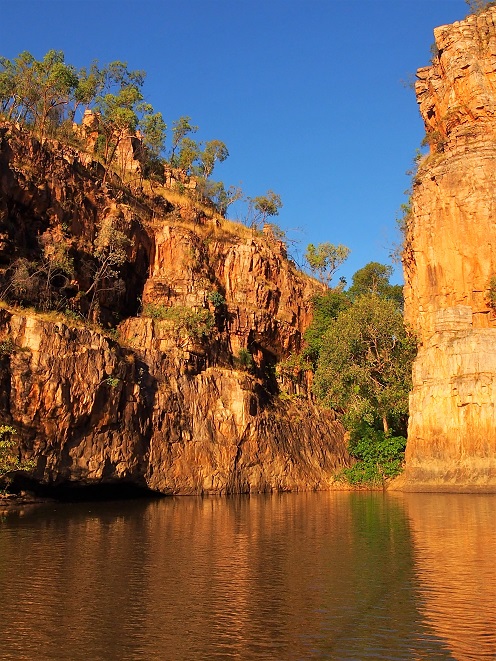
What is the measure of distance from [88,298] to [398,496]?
2456 cm

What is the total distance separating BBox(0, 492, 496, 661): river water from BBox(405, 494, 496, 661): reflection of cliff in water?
0.11ft

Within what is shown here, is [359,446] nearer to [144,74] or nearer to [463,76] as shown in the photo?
[463,76]

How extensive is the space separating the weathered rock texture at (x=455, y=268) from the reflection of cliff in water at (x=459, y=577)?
43.5 ft

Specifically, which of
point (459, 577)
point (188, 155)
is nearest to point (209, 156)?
point (188, 155)

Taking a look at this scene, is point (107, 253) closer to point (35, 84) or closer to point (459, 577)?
point (35, 84)

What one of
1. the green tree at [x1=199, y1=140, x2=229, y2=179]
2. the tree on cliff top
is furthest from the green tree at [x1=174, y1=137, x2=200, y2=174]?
the tree on cliff top

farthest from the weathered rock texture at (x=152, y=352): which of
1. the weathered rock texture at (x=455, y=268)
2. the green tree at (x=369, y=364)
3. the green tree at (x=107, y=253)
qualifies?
the weathered rock texture at (x=455, y=268)

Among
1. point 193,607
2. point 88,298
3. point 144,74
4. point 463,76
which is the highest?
point 144,74

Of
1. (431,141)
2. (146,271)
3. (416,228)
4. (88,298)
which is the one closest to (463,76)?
(431,141)

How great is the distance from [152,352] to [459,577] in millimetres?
31963

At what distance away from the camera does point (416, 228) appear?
48531mm

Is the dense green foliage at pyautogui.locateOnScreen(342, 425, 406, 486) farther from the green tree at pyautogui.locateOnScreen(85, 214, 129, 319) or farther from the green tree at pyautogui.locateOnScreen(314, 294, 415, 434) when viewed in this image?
the green tree at pyautogui.locateOnScreen(85, 214, 129, 319)

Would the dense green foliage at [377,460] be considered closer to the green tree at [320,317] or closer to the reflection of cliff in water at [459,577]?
the green tree at [320,317]

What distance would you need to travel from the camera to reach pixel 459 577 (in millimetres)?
14258
